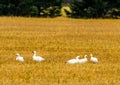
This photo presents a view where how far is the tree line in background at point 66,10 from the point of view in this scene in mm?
51031

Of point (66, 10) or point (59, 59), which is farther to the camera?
point (66, 10)

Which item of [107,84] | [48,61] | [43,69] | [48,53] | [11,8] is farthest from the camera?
[11,8]

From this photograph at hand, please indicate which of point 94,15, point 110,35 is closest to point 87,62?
point 110,35

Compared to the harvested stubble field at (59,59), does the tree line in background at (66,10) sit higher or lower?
lower

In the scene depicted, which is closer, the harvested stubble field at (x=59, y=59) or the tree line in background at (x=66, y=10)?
the harvested stubble field at (x=59, y=59)

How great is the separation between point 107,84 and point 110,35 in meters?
17.1

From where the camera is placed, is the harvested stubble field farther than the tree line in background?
No

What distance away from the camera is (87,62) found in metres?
18.3

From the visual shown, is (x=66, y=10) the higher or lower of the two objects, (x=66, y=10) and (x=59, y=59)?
the lower

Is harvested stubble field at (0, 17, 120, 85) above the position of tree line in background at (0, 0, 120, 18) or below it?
above

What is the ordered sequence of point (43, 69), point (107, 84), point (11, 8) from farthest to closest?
point (11, 8), point (43, 69), point (107, 84)

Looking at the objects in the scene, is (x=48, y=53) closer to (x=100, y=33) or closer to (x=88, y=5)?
(x=100, y=33)

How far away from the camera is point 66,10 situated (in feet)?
169

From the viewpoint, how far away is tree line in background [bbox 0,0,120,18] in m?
51.0
